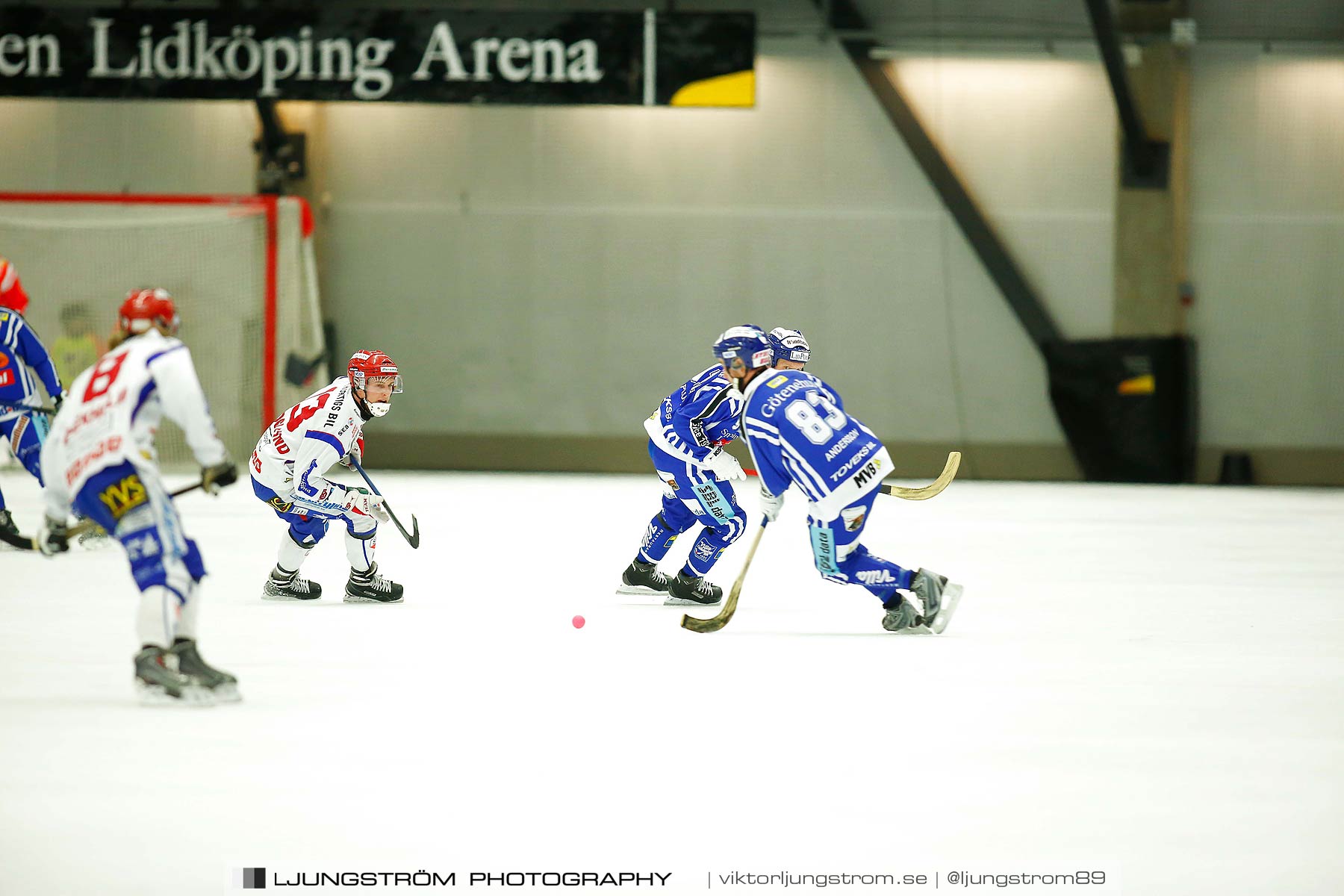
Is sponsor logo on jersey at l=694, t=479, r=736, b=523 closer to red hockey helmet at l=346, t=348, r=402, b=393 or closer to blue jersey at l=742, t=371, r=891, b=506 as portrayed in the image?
blue jersey at l=742, t=371, r=891, b=506

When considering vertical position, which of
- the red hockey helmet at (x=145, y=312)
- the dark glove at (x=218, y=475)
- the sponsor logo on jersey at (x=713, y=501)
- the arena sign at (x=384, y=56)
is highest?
the arena sign at (x=384, y=56)

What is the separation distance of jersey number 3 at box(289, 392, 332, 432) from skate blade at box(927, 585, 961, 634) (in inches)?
108

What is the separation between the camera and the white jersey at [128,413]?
4008 mm

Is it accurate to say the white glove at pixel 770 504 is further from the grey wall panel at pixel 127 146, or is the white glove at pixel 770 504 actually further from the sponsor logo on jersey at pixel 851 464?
the grey wall panel at pixel 127 146

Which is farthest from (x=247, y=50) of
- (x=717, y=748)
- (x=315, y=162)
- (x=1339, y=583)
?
(x=717, y=748)

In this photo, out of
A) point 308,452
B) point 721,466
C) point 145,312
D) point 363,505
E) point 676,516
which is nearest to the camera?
point 145,312

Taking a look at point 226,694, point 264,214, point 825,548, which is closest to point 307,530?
point 226,694

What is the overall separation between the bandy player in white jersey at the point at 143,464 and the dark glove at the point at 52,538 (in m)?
0.84

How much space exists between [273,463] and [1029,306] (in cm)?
1025

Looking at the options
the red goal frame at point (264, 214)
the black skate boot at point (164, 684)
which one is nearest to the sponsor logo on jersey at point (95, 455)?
the black skate boot at point (164, 684)

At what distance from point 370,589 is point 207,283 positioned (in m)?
8.34

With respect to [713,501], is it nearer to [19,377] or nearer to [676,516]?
[676,516]

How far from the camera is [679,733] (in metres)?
4.04

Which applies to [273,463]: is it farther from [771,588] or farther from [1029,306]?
[1029,306]
